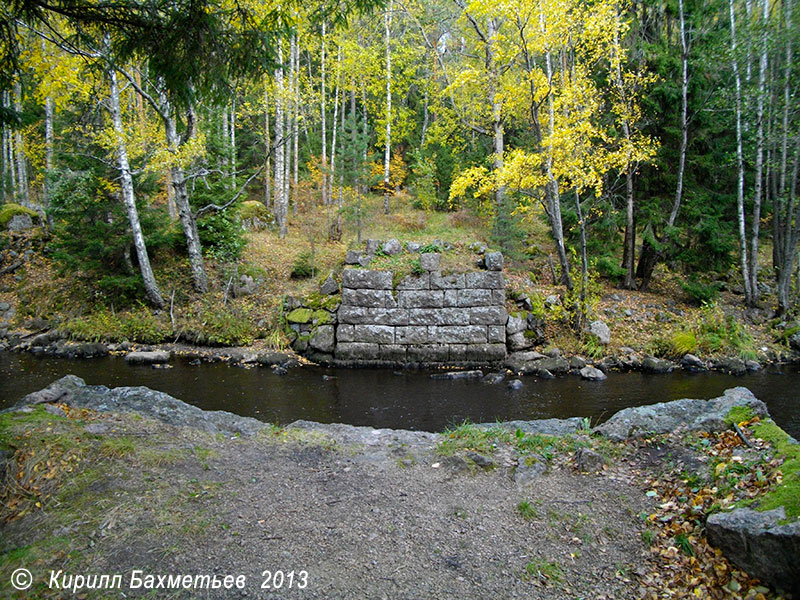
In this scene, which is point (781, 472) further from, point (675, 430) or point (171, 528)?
point (171, 528)

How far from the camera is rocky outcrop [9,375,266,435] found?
6.34 m

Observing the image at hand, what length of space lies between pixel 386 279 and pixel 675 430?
896cm

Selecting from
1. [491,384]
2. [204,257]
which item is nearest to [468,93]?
[204,257]

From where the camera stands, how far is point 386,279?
13344 millimetres

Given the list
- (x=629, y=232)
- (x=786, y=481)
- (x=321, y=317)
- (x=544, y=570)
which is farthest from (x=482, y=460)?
(x=629, y=232)

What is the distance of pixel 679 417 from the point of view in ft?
19.2

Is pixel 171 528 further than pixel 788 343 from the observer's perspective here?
No

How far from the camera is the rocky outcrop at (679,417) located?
514cm

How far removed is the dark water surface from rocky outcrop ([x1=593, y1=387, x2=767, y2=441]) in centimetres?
242

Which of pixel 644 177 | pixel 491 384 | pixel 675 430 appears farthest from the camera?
pixel 644 177

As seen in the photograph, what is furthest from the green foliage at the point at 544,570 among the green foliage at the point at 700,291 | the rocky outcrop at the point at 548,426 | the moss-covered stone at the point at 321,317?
the green foliage at the point at 700,291

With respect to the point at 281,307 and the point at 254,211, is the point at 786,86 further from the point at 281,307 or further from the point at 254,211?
the point at 254,211

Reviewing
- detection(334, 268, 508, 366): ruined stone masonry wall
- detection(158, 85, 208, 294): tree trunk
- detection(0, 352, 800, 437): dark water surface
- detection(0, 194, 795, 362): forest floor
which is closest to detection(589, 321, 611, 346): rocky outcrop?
detection(0, 194, 795, 362): forest floor

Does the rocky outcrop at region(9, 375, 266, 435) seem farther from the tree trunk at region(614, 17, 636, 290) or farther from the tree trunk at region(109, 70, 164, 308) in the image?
the tree trunk at region(614, 17, 636, 290)
